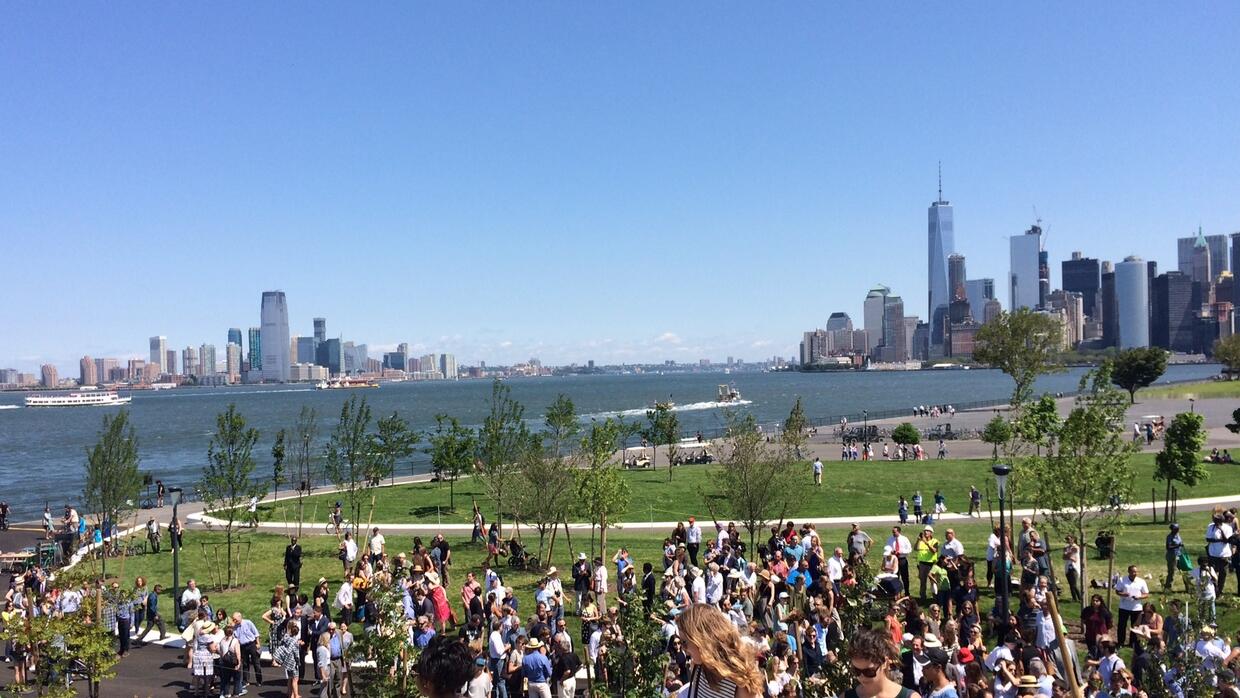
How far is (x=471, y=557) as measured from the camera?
81.3ft

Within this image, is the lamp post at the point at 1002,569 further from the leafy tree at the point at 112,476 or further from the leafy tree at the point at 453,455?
the leafy tree at the point at 453,455

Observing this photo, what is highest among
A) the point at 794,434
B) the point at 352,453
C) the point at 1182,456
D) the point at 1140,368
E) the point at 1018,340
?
the point at 1018,340

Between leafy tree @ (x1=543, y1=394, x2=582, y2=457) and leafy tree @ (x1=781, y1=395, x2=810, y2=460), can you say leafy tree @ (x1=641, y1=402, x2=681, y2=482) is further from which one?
leafy tree @ (x1=543, y1=394, x2=582, y2=457)

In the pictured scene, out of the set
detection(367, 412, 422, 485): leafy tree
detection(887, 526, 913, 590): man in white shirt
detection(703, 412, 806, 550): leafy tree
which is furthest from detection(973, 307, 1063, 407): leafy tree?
detection(887, 526, 913, 590): man in white shirt

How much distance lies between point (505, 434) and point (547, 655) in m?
15.8

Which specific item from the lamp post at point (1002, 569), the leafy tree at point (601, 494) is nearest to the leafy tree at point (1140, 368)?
the leafy tree at point (601, 494)

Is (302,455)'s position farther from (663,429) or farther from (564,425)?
(564,425)

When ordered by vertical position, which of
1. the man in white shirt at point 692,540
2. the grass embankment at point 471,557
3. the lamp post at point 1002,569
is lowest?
the grass embankment at point 471,557

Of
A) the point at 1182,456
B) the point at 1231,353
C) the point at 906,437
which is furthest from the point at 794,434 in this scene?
the point at 1231,353

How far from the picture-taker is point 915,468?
133 feet

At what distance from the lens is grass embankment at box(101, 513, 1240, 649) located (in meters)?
20.2

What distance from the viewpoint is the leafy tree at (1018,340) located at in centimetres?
5094

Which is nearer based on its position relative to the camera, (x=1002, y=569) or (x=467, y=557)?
(x=1002, y=569)

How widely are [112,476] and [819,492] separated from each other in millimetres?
24804
